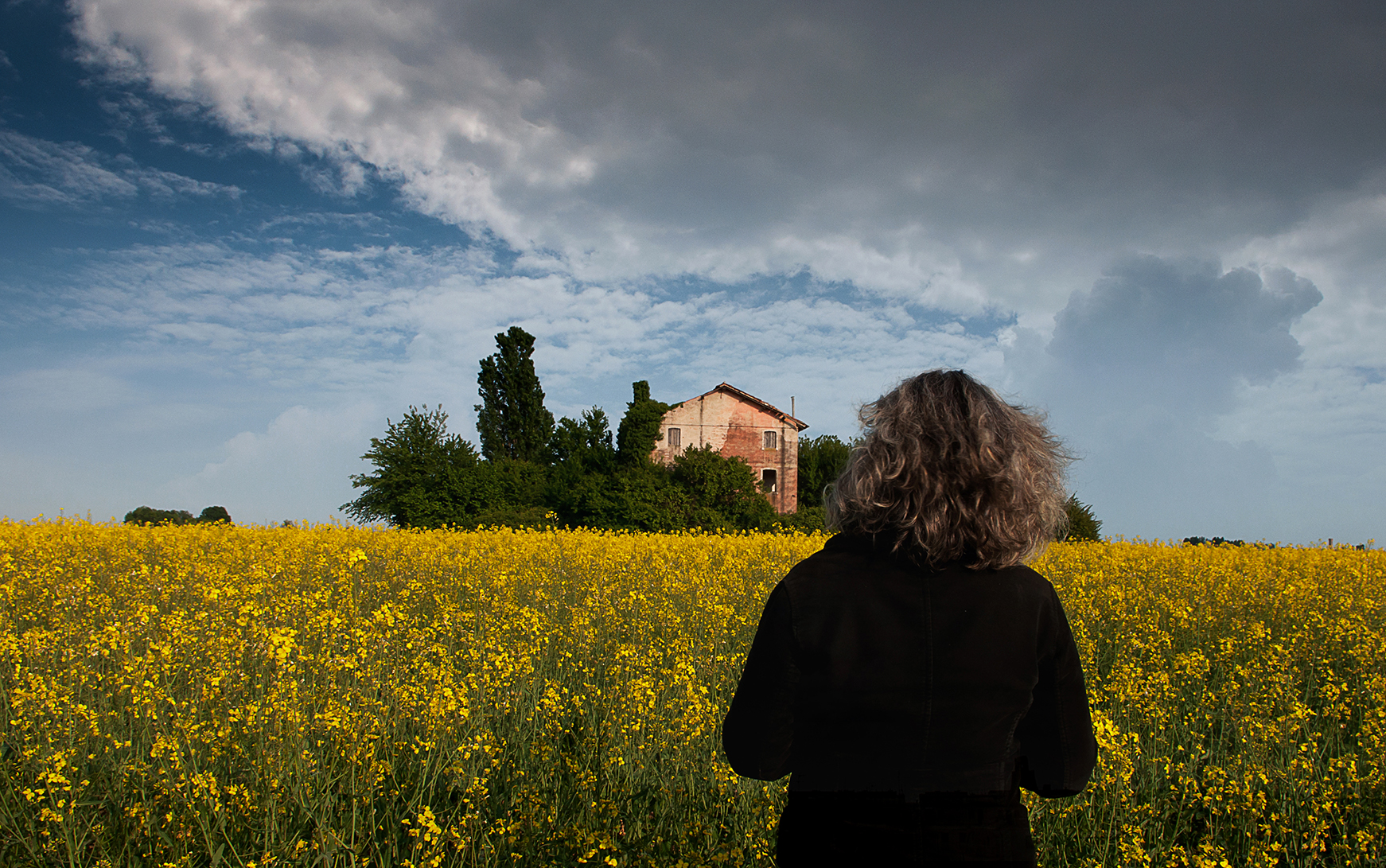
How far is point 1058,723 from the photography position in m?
1.64

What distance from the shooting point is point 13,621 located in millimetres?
6270

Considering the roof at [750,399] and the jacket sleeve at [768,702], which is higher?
the roof at [750,399]

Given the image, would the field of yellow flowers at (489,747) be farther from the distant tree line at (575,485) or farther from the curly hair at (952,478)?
the distant tree line at (575,485)

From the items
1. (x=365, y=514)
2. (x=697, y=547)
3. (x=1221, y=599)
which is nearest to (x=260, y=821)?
(x=1221, y=599)

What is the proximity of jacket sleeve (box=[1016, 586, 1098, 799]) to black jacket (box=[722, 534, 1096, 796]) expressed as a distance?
0.01m

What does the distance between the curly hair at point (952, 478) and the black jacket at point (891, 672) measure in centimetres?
6

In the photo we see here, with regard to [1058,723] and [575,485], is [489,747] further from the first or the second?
[575,485]

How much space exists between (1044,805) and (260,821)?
3.33 meters

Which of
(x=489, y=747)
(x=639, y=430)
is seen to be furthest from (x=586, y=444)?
(x=489, y=747)

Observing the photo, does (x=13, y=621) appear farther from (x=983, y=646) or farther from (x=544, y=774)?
(x=983, y=646)

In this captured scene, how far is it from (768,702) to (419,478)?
107 ft

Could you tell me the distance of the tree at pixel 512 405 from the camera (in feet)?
136

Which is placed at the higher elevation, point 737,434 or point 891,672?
point 737,434

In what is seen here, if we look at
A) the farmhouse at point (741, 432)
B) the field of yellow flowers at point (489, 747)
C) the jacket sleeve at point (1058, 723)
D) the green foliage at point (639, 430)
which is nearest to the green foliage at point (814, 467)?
the farmhouse at point (741, 432)
